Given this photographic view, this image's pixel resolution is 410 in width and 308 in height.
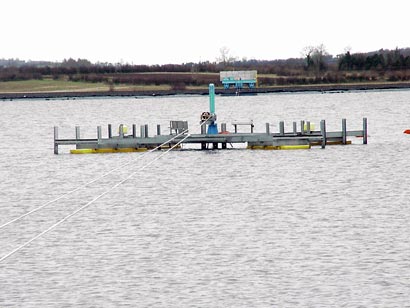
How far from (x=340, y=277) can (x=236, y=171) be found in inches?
1493

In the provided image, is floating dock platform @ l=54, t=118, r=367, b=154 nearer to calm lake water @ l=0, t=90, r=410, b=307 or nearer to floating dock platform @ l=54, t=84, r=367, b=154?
floating dock platform @ l=54, t=84, r=367, b=154

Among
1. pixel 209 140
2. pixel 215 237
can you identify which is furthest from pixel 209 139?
pixel 215 237

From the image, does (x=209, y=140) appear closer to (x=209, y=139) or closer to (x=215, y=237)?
(x=209, y=139)

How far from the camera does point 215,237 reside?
44.2 m

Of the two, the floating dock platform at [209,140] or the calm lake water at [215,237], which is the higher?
the floating dock platform at [209,140]

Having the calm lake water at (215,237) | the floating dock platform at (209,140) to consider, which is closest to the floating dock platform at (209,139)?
the floating dock platform at (209,140)

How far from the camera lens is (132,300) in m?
33.7

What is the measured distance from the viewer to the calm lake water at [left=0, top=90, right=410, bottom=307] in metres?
34.5

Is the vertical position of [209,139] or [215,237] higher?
[209,139]

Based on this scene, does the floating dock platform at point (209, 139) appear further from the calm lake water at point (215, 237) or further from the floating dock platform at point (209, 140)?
the calm lake water at point (215, 237)

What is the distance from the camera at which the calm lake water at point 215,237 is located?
34469mm

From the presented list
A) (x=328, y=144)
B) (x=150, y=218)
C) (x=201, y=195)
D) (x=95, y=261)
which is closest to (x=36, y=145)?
(x=328, y=144)

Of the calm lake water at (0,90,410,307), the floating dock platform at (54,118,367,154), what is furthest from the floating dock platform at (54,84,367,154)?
the calm lake water at (0,90,410,307)

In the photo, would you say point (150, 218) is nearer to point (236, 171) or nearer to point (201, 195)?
point (201, 195)
